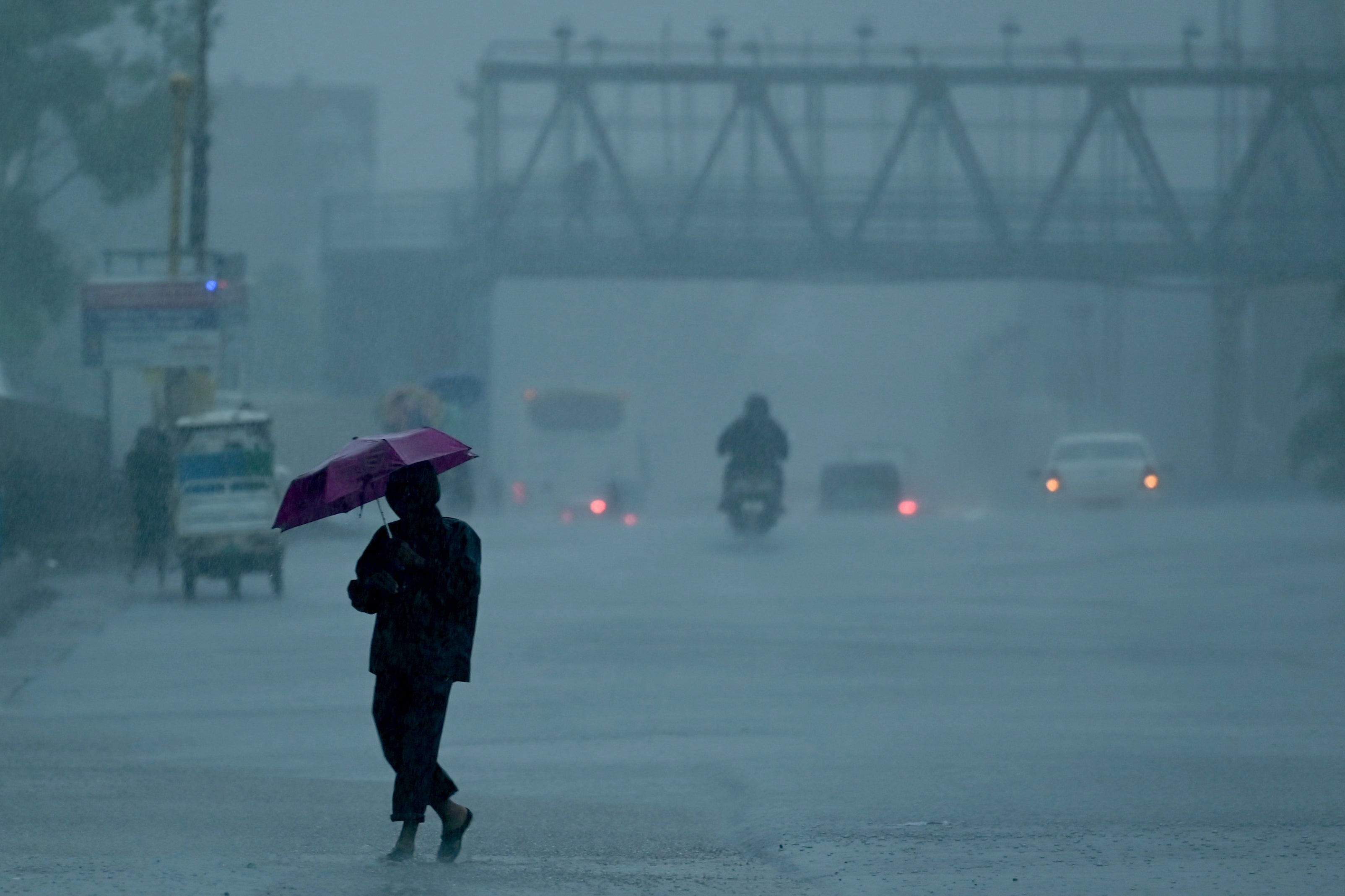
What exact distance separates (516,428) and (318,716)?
3515cm

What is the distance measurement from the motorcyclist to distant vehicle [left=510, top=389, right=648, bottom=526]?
19.7m

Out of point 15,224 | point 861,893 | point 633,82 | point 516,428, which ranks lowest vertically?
point 861,893

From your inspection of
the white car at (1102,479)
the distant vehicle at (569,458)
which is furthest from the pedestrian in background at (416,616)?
the distant vehicle at (569,458)

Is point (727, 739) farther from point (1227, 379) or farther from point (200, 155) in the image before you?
point (1227, 379)

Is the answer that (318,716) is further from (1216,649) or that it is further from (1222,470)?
(1222,470)

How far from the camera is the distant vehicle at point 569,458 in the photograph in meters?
47.0

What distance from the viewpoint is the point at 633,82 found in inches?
1794

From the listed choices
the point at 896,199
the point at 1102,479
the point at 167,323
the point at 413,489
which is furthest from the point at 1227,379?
the point at 413,489

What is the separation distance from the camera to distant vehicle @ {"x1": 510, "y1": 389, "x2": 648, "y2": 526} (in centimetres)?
4700

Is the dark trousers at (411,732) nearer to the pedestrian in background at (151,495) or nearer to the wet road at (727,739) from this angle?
the wet road at (727,739)

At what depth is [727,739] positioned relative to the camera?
11117 millimetres

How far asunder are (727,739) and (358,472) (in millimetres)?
4238

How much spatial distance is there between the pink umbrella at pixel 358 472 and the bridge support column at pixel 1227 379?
50.3m

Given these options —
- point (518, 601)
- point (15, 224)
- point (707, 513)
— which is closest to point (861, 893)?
point (518, 601)
